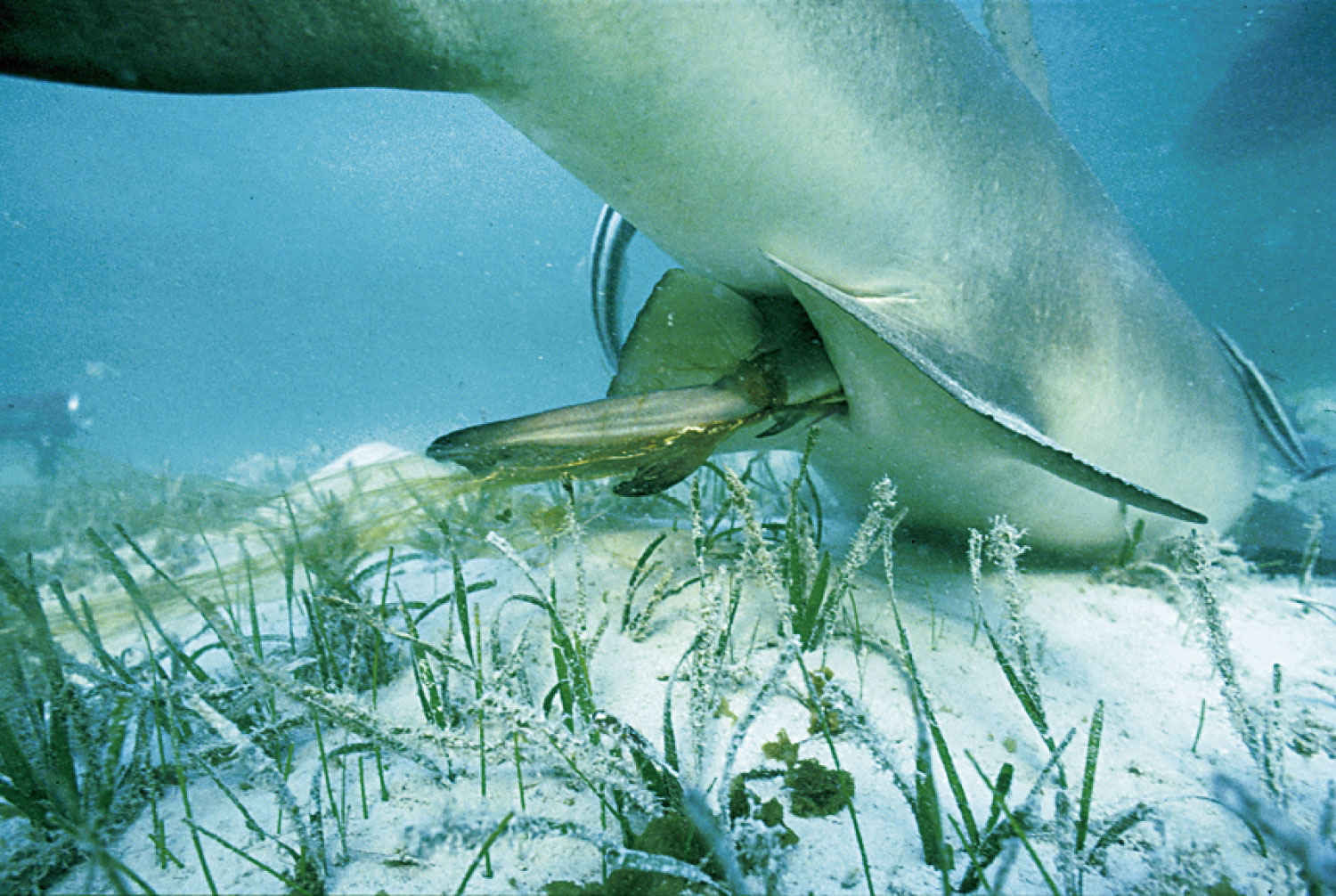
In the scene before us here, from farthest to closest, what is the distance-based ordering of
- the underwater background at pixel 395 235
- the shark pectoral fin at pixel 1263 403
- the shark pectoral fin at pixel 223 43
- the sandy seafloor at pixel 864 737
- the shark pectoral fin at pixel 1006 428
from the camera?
the underwater background at pixel 395 235
the shark pectoral fin at pixel 1263 403
the shark pectoral fin at pixel 1006 428
the sandy seafloor at pixel 864 737
the shark pectoral fin at pixel 223 43

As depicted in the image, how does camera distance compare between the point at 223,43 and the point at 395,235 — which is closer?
the point at 223,43

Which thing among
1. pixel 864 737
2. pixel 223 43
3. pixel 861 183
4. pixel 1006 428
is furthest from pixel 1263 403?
pixel 223 43

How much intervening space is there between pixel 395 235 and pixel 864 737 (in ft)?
260

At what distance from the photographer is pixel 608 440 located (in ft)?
4.51

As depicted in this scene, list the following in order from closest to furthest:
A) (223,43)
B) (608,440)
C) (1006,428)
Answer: (223,43)
(1006,428)
(608,440)

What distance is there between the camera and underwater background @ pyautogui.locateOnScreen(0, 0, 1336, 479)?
675 inches

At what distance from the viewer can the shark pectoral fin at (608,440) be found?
137cm

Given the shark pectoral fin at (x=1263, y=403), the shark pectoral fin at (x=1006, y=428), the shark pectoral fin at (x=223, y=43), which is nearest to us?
the shark pectoral fin at (x=223, y=43)

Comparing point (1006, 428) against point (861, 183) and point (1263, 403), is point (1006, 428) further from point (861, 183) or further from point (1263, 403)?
point (1263, 403)

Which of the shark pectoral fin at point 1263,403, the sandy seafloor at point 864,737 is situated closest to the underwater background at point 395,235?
the shark pectoral fin at point 1263,403

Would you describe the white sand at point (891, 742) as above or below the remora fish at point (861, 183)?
below

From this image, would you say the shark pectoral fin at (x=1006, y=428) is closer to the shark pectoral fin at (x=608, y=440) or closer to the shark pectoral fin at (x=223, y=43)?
the shark pectoral fin at (x=608, y=440)

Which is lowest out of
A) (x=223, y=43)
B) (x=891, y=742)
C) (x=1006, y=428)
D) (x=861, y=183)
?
(x=891, y=742)

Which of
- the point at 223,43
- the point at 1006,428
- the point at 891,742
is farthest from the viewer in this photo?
the point at 1006,428
